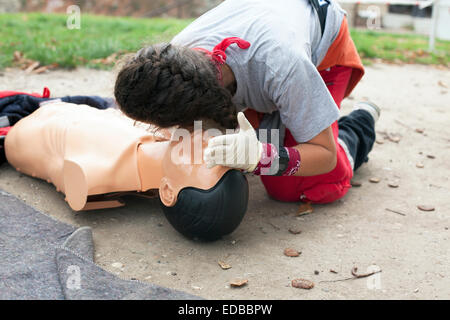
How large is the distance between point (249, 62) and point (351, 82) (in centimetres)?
77

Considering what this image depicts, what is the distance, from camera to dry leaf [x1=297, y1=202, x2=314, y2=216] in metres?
1.98

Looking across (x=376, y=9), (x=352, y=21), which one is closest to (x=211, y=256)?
(x=352, y=21)

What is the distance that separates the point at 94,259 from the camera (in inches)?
63.5

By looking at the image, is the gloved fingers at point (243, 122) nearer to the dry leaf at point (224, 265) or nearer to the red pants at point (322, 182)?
the dry leaf at point (224, 265)

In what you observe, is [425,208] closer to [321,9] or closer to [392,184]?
[392,184]

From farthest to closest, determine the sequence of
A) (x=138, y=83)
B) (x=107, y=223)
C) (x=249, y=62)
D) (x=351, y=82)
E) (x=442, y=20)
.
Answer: (x=442, y=20), (x=351, y=82), (x=107, y=223), (x=249, y=62), (x=138, y=83)

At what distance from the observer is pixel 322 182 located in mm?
2020

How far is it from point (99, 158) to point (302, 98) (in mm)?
746

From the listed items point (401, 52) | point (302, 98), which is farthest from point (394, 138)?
point (401, 52)

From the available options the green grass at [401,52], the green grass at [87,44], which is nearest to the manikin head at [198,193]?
the green grass at [87,44]

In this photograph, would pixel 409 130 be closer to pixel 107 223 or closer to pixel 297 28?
pixel 297 28

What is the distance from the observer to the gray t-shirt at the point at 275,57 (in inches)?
61.3

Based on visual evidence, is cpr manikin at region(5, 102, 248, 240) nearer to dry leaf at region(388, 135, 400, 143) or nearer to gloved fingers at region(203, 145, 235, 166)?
gloved fingers at region(203, 145, 235, 166)

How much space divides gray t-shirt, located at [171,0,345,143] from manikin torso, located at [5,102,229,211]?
0.26m
